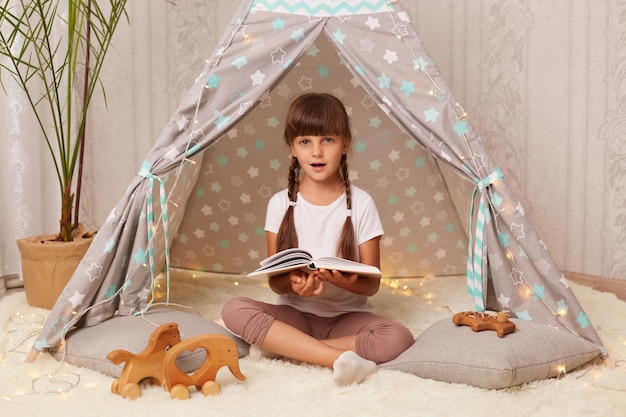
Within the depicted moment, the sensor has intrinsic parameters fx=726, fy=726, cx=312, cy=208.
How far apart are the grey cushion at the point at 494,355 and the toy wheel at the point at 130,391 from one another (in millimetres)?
647

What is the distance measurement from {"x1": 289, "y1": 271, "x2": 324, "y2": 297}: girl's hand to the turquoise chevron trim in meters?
0.75

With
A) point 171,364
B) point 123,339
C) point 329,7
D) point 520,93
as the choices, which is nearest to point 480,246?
point 329,7

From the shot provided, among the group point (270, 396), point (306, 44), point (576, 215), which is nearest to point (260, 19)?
point (306, 44)

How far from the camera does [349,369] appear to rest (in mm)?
1783

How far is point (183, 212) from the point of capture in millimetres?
2891

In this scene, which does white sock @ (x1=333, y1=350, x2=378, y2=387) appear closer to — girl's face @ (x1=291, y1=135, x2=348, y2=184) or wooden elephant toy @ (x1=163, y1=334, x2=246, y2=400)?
wooden elephant toy @ (x1=163, y1=334, x2=246, y2=400)

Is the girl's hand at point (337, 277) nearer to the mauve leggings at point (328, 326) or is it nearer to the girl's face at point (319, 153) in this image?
the mauve leggings at point (328, 326)

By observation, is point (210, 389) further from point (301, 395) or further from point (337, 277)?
point (337, 277)

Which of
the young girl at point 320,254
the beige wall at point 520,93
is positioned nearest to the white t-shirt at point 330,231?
the young girl at point 320,254

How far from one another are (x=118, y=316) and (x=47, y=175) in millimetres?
1174

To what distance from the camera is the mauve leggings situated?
6.42ft

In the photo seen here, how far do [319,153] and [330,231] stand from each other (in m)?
0.23

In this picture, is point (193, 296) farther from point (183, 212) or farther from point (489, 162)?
point (489, 162)

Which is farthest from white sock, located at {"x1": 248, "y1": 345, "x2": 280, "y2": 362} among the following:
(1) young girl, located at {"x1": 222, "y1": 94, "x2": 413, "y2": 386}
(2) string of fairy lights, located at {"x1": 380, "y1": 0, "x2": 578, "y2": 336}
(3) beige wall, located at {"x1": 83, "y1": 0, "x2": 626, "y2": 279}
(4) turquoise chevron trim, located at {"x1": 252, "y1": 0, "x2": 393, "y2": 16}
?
(3) beige wall, located at {"x1": 83, "y1": 0, "x2": 626, "y2": 279}
